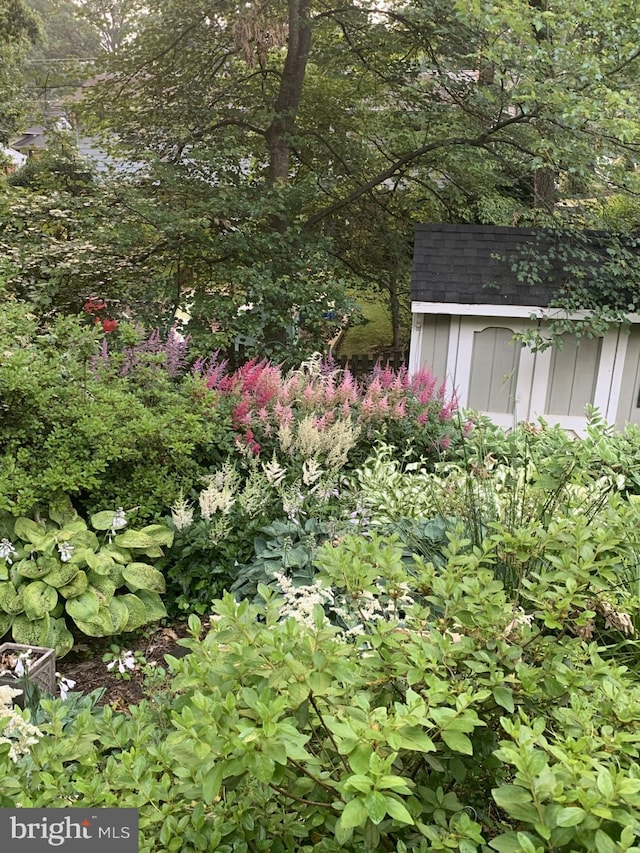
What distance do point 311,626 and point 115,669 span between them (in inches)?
81.5

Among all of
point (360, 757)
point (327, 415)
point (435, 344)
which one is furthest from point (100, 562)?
point (435, 344)

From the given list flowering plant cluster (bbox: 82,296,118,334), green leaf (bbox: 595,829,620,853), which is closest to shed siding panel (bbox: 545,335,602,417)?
flowering plant cluster (bbox: 82,296,118,334)

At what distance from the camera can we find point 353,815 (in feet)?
3.10

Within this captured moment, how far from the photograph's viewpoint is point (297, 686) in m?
1.17

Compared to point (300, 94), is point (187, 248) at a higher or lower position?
lower

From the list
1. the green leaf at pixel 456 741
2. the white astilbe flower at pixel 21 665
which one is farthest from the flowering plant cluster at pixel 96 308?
the green leaf at pixel 456 741

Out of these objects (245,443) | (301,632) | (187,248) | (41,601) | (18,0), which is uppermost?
(18,0)

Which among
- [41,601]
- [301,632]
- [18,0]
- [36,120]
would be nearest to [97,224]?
[36,120]

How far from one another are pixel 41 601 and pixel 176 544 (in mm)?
824

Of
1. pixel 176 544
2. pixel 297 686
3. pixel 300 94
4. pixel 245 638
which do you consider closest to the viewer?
pixel 297 686

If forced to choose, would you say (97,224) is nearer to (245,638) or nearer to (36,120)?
(36,120)

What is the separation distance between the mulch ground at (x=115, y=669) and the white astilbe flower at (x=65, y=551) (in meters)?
0.50

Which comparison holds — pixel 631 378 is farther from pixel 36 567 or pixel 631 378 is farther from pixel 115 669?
pixel 36 567

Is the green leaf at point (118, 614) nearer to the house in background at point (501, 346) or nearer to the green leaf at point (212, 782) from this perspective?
the green leaf at point (212, 782)
